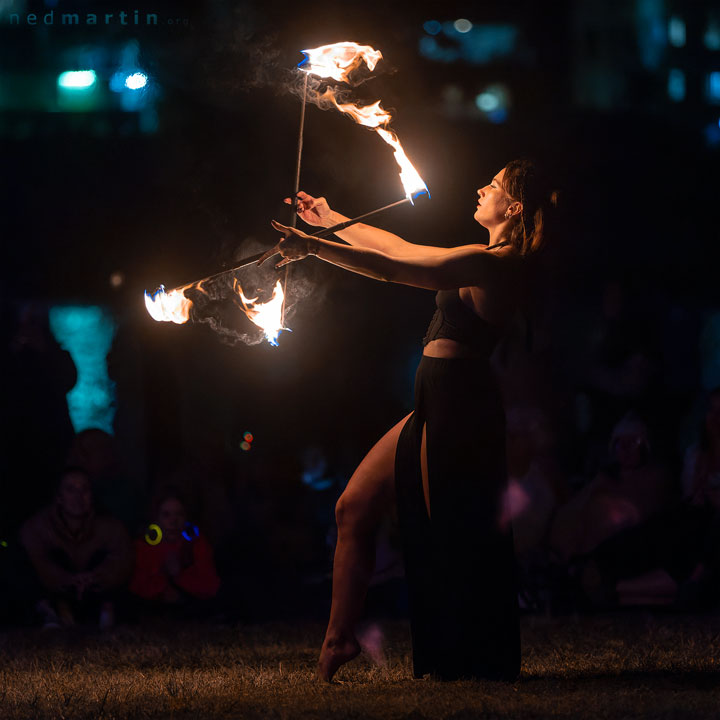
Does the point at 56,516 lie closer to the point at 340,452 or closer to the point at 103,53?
the point at 340,452

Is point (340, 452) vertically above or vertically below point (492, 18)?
below

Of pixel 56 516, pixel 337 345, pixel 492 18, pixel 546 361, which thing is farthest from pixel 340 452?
pixel 492 18

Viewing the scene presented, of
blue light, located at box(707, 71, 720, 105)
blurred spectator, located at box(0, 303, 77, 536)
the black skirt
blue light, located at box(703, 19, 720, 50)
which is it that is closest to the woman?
the black skirt

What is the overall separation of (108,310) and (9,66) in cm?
185

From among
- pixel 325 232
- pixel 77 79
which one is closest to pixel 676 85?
pixel 77 79

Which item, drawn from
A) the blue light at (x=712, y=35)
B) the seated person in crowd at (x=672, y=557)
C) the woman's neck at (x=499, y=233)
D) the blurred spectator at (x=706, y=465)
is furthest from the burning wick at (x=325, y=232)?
the blue light at (x=712, y=35)

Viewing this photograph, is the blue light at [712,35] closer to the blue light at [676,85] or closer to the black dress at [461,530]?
the blue light at [676,85]

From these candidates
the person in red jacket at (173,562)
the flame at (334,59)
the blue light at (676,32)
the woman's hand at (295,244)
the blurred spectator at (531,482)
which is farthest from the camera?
the blue light at (676,32)

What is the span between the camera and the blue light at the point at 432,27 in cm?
895

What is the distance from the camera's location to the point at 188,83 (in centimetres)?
848

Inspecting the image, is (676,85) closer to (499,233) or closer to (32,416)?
(32,416)

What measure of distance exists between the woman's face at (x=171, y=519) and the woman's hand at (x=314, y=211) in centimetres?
228

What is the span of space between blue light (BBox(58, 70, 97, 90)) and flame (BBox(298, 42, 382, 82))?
389cm

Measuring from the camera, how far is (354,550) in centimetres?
505
